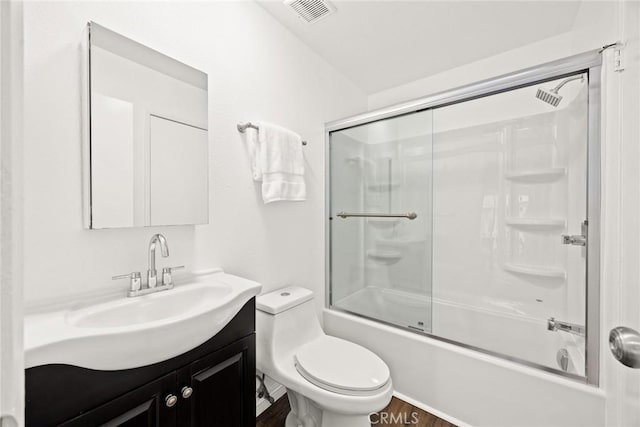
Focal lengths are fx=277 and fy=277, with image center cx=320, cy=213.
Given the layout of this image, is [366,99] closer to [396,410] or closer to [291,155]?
[291,155]

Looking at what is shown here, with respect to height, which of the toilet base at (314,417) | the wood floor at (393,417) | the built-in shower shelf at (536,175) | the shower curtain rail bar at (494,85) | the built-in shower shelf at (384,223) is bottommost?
the wood floor at (393,417)

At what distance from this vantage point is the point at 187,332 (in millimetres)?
846

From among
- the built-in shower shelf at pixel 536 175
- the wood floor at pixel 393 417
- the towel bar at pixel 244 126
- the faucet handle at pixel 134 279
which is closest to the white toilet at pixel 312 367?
the wood floor at pixel 393 417

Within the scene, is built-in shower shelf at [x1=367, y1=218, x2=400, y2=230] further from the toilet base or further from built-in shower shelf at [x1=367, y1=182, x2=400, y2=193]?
the toilet base

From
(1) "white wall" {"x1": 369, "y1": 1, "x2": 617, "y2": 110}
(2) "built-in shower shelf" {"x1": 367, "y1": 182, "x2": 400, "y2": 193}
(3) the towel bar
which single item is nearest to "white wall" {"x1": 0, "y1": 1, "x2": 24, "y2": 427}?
(3) the towel bar

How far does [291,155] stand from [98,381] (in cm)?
125

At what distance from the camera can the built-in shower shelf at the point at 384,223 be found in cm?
203

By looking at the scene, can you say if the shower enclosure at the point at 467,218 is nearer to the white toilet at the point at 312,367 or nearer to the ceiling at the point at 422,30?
the ceiling at the point at 422,30

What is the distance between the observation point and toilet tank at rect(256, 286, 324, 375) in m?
1.40

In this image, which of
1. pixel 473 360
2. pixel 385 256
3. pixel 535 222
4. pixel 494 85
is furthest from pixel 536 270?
pixel 494 85

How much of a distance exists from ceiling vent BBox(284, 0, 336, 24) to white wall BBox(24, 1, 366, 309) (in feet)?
0.56

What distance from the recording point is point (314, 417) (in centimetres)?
135

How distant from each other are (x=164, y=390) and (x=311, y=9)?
75.2 inches

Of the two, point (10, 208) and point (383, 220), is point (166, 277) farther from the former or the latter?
point (383, 220)
